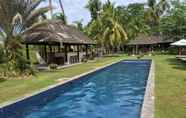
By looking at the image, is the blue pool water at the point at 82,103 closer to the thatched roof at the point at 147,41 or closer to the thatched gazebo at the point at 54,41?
the thatched gazebo at the point at 54,41

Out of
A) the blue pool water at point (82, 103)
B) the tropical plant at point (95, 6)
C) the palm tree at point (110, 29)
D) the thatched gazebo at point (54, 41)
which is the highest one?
the tropical plant at point (95, 6)

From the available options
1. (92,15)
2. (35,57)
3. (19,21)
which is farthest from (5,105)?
(92,15)

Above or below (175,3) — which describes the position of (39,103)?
below

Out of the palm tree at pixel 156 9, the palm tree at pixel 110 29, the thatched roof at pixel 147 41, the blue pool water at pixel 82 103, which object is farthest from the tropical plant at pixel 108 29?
the blue pool water at pixel 82 103

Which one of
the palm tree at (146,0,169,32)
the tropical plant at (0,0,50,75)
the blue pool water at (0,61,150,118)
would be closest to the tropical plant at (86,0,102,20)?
the palm tree at (146,0,169,32)

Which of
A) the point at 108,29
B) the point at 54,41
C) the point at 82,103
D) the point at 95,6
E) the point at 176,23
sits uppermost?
the point at 95,6

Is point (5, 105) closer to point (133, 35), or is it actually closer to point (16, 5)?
point (16, 5)

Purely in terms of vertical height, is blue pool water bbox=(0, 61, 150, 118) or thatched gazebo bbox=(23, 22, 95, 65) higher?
thatched gazebo bbox=(23, 22, 95, 65)

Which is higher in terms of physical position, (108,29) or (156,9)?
(156,9)

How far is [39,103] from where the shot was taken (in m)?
11.6

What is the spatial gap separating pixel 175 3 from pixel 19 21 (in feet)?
121

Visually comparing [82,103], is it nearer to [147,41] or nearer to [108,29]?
[108,29]

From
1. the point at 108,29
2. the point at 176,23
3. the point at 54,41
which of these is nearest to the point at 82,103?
the point at 54,41

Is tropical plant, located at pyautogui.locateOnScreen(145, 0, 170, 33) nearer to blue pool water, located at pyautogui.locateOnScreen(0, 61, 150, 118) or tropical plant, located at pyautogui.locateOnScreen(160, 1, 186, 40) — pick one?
tropical plant, located at pyautogui.locateOnScreen(160, 1, 186, 40)
